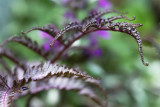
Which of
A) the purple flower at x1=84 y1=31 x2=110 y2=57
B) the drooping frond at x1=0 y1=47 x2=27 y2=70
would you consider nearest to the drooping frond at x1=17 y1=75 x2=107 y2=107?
the drooping frond at x1=0 y1=47 x2=27 y2=70

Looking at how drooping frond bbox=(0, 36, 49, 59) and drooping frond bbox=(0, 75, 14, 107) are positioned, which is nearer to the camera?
drooping frond bbox=(0, 75, 14, 107)

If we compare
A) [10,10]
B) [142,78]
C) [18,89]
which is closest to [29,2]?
[10,10]

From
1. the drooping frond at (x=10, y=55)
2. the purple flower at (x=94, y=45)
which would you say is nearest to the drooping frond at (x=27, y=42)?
the drooping frond at (x=10, y=55)

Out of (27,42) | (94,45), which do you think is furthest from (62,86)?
(94,45)

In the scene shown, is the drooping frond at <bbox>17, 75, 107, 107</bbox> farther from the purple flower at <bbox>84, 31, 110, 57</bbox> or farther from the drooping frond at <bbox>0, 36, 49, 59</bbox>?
the purple flower at <bbox>84, 31, 110, 57</bbox>

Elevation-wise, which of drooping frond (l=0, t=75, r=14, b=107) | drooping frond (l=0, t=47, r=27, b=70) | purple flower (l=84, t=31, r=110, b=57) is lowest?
drooping frond (l=0, t=75, r=14, b=107)

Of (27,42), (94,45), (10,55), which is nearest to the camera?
(27,42)

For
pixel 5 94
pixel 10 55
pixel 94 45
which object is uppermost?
pixel 94 45

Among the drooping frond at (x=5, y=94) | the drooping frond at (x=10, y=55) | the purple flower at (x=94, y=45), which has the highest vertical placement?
the purple flower at (x=94, y=45)

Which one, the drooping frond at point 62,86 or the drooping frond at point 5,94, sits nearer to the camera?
the drooping frond at point 5,94

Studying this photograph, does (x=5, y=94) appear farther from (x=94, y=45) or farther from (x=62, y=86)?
(x=94, y=45)

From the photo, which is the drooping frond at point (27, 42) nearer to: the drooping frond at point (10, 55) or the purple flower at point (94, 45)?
the drooping frond at point (10, 55)
